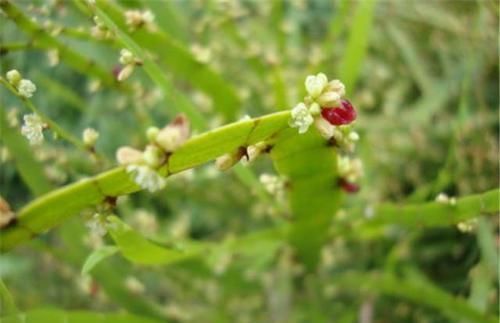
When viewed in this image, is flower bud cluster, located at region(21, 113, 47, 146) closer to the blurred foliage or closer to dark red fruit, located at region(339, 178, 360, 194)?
the blurred foliage

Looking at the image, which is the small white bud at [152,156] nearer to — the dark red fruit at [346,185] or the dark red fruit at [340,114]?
the dark red fruit at [340,114]

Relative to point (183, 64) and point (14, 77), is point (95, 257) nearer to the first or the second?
point (14, 77)

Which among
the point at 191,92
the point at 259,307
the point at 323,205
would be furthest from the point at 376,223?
the point at 191,92

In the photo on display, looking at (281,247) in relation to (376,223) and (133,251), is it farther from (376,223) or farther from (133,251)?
(133,251)

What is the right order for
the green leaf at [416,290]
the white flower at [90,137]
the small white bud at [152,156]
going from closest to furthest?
the small white bud at [152,156] → the white flower at [90,137] → the green leaf at [416,290]

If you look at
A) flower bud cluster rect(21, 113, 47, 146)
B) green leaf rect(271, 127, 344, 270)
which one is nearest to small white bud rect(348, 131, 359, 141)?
green leaf rect(271, 127, 344, 270)

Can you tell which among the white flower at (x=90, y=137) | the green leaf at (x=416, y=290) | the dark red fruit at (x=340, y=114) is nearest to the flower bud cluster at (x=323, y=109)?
the dark red fruit at (x=340, y=114)
